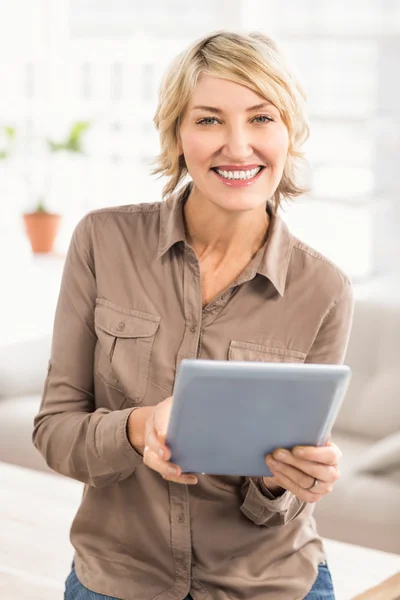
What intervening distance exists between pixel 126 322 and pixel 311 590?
53cm

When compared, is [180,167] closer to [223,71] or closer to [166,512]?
[223,71]

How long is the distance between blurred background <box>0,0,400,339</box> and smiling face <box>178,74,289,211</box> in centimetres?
216

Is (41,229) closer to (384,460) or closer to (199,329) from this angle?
(384,460)

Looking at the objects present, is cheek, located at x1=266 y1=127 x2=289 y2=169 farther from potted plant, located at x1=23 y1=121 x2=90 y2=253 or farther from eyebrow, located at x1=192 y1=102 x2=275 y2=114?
potted plant, located at x1=23 y1=121 x2=90 y2=253

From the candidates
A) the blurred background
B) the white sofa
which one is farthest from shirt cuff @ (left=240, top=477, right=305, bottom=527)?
the blurred background

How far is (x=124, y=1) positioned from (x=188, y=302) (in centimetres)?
485

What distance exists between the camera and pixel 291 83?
1541 millimetres

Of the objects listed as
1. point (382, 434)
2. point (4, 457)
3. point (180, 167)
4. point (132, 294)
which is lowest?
point (4, 457)

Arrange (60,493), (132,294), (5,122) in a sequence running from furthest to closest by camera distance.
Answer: (5,122)
(60,493)
(132,294)

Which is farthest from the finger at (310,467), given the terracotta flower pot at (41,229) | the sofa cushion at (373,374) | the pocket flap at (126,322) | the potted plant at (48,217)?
the terracotta flower pot at (41,229)

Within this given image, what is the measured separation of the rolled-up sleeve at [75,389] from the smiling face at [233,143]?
0.82ft

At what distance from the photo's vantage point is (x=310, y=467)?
4.37ft

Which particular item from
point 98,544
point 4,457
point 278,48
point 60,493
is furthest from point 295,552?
point 4,457

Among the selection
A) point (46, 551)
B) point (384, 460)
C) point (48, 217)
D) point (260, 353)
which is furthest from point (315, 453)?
point (48, 217)
